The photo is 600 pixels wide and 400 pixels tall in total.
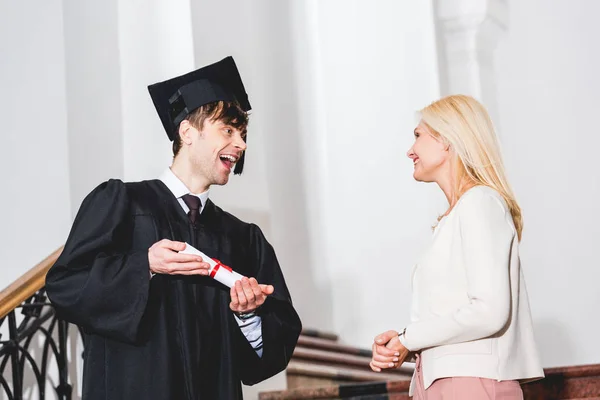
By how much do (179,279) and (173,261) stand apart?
260 mm

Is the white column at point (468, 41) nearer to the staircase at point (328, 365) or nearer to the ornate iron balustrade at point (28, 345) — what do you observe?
the staircase at point (328, 365)

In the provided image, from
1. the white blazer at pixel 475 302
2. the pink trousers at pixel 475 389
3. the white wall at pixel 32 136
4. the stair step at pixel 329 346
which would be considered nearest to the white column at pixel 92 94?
the white wall at pixel 32 136

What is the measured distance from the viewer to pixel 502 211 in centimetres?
333

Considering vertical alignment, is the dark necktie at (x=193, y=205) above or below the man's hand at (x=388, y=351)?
above

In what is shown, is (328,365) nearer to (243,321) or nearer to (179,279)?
(243,321)

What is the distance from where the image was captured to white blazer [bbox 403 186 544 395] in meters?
3.21

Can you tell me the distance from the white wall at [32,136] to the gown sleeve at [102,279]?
113 inches

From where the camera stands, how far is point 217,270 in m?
3.41

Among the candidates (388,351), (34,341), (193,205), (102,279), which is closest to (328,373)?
(34,341)

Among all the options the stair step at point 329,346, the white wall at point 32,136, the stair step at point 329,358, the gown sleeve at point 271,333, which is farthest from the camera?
the stair step at point 329,346

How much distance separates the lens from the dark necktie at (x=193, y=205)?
3.74 meters

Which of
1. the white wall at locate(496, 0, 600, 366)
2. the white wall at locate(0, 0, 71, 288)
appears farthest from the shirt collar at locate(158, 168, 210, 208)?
the white wall at locate(496, 0, 600, 366)

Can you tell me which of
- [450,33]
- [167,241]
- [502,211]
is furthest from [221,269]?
[450,33]

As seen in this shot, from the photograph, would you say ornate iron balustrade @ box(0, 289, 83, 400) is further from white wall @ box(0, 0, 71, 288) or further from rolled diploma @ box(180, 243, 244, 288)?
rolled diploma @ box(180, 243, 244, 288)
